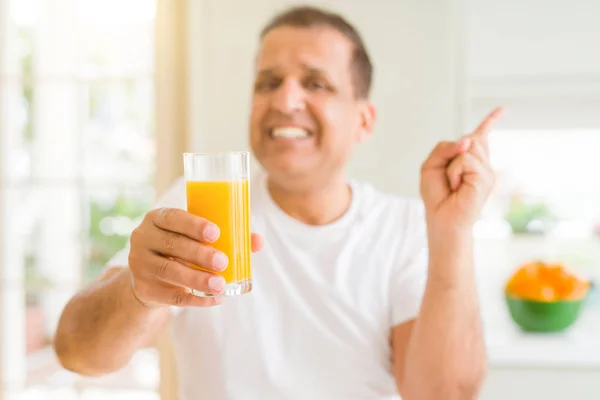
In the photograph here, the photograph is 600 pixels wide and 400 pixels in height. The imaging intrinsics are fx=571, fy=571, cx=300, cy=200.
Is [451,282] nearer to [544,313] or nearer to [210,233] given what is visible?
[210,233]

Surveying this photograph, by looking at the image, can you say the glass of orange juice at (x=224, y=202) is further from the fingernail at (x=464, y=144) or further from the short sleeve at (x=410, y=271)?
→ the short sleeve at (x=410, y=271)

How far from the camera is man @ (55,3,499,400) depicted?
4.04 ft

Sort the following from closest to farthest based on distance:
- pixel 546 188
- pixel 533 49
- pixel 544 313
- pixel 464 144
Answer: pixel 464 144, pixel 544 313, pixel 533 49, pixel 546 188

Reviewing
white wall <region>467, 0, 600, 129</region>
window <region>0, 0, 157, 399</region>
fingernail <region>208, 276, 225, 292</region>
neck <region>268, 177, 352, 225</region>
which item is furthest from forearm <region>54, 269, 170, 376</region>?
white wall <region>467, 0, 600, 129</region>

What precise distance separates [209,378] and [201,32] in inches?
55.9

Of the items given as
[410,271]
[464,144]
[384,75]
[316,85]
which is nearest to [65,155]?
[384,75]

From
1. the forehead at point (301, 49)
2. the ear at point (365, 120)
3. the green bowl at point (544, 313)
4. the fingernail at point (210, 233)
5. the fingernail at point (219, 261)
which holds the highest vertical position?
the forehead at point (301, 49)

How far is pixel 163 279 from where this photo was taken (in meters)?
0.97

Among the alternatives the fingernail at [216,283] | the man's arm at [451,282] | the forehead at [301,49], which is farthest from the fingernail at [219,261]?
the forehead at [301,49]

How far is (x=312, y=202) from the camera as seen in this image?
5.16 ft

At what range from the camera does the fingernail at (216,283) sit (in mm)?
929

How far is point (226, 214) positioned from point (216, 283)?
0.41 feet

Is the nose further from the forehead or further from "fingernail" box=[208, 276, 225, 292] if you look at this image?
"fingernail" box=[208, 276, 225, 292]

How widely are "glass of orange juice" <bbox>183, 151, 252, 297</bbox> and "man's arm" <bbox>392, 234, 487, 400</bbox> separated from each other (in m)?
0.49
